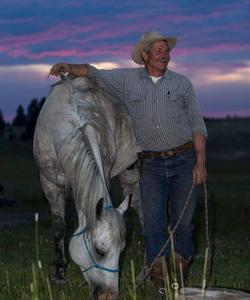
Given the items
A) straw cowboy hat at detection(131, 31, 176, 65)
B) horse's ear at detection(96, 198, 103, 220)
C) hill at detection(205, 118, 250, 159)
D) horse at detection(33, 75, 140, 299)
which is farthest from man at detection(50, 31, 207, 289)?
hill at detection(205, 118, 250, 159)

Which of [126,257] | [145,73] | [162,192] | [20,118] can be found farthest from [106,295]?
[20,118]

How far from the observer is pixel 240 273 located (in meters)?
10.3

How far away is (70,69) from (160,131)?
50.8 inches

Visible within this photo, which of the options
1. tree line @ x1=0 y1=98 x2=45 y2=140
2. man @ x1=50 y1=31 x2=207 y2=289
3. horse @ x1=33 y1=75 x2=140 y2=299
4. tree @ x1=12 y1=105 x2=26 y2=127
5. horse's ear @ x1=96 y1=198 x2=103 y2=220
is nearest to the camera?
horse's ear @ x1=96 y1=198 x2=103 y2=220

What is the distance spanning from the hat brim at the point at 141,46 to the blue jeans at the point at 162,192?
3.78 feet

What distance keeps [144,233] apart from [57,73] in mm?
2087

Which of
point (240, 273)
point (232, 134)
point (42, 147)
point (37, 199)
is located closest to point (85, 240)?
point (42, 147)

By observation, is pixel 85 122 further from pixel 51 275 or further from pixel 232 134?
pixel 232 134

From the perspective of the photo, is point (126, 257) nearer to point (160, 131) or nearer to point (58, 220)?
point (58, 220)

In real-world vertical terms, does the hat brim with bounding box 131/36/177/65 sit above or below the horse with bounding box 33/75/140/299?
above

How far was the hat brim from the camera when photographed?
25.6ft

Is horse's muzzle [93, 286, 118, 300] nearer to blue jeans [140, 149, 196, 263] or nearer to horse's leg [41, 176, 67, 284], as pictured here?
blue jeans [140, 149, 196, 263]

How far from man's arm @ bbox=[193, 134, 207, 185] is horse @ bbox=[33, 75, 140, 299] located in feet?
3.12

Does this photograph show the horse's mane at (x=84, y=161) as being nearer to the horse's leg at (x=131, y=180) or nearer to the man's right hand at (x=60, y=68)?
the man's right hand at (x=60, y=68)
